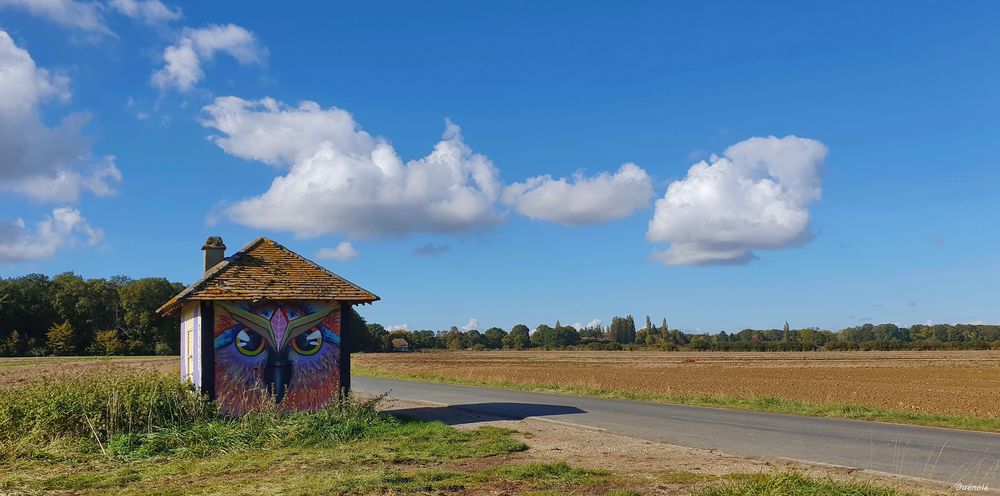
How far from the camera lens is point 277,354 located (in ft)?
54.3

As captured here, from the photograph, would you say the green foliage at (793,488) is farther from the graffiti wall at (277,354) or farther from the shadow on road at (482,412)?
the shadow on road at (482,412)

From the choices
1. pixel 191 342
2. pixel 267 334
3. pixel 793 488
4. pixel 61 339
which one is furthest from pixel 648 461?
pixel 61 339

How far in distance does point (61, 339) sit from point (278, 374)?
248 feet

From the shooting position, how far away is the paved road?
11.7m

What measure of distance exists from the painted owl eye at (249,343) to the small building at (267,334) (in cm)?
2

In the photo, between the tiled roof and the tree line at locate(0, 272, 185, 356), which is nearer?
the tiled roof

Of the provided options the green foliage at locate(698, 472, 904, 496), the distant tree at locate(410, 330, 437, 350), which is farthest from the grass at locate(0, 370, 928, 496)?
the distant tree at locate(410, 330, 437, 350)

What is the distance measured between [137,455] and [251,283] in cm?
503

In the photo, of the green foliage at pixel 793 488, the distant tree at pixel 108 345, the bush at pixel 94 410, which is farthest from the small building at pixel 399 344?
the green foliage at pixel 793 488

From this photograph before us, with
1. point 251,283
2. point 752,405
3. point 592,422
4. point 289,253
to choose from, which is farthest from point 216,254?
point 752,405

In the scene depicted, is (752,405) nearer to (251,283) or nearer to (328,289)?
(328,289)

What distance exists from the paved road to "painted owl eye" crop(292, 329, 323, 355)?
5.45m

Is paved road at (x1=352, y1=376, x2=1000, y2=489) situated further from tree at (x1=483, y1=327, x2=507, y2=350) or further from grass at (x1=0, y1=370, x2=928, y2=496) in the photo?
tree at (x1=483, y1=327, x2=507, y2=350)

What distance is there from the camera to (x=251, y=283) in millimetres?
16859
